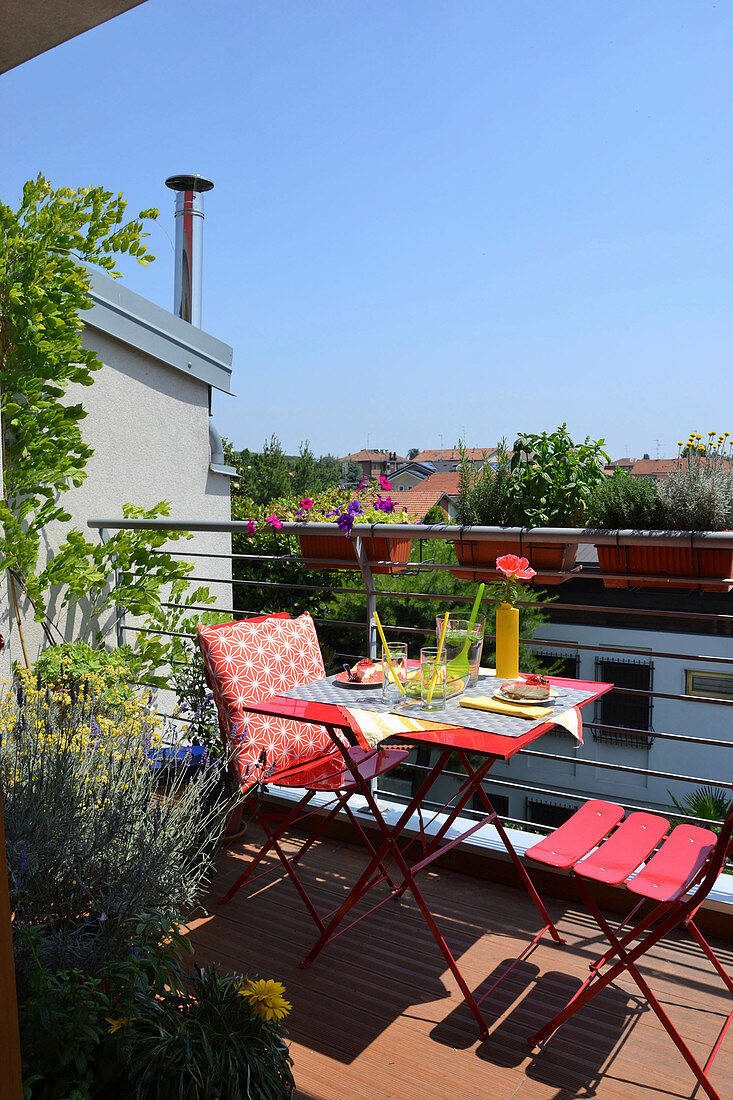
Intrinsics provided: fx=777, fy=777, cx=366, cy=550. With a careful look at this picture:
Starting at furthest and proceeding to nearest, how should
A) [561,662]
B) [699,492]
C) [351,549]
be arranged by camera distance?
[561,662]
[351,549]
[699,492]

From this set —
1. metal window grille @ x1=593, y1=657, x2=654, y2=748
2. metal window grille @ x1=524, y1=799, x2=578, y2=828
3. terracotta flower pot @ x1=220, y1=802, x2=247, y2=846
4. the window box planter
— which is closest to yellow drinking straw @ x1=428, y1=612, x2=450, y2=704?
the window box planter

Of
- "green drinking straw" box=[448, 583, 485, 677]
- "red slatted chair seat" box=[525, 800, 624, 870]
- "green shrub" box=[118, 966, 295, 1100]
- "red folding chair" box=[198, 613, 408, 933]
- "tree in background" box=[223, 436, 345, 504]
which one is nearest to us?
"green shrub" box=[118, 966, 295, 1100]

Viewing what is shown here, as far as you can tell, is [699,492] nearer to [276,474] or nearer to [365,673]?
[365,673]

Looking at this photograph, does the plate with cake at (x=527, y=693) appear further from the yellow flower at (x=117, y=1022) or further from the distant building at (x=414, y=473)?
the distant building at (x=414, y=473)

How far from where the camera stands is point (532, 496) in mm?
2844

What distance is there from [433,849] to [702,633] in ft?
48.6

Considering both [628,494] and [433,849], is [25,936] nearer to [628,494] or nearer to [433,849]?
[433,849]

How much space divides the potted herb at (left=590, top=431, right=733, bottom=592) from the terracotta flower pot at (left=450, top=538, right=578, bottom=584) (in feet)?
0.53

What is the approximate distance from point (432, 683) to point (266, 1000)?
891 mm

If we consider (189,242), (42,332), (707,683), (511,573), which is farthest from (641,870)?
(707,683)

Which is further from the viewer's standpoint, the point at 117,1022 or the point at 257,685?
the point at 257,685

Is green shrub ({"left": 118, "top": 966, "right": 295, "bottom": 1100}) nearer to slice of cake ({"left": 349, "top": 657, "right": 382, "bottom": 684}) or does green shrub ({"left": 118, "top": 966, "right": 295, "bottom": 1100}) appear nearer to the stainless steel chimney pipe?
slice of cake ({"left": 349, "top": 657, "right": 382, "bottom": 684})

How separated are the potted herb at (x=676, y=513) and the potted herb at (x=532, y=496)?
0.15 m

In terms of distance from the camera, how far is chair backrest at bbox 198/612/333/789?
2.61 meters
